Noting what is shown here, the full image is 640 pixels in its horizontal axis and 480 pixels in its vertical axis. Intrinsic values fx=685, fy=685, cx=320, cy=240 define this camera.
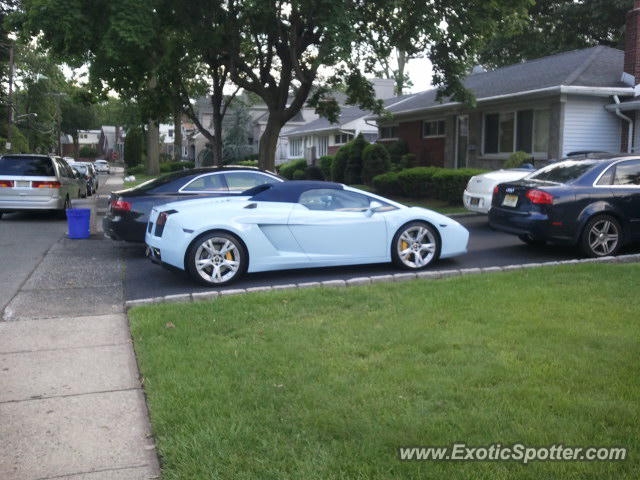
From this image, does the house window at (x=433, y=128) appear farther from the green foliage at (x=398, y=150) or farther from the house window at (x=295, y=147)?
the house window at (x=295, y=147)

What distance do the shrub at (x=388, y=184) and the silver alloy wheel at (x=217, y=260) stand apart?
40.1 feet

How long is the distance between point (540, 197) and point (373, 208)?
8.46ft

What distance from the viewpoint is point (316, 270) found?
959 centimetres

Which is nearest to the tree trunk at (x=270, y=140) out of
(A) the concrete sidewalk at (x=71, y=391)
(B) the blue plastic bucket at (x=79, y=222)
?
(B) the blue plastic bucket at (x=79, y=222)

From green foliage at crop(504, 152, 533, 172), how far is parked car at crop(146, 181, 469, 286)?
10267mm

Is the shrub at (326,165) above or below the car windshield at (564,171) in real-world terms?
above

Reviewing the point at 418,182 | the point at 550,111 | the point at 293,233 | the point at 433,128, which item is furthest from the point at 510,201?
the point at 433,128

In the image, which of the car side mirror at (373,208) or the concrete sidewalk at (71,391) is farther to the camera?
the car side mirror at (373,208)

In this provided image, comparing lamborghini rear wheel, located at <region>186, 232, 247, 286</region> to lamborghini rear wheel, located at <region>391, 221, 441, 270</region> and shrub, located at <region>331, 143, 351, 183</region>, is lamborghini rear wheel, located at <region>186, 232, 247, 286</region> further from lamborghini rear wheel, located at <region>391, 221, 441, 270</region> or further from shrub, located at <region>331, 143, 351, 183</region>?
shrub, located at <region>331, 143, 351, 183</region>

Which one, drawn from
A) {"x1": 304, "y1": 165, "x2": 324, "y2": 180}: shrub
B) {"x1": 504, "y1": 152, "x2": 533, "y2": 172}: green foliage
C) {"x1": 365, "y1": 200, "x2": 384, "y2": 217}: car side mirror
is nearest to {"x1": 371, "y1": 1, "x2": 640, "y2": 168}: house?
{"x1": 504, "y1": 152, "x2": 533, "y2": 172}: green foliage

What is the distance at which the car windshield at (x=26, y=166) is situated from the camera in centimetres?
1691

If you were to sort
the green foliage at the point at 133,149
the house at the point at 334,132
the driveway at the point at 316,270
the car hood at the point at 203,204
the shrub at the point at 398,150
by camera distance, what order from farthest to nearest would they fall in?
1. the green foliage at the point at 133,149
2. the house at the point at 334,132
3. the shrub at the point at 398,150
4. the car hood at the point at 203,204
5. the driveway at the point at 316,270

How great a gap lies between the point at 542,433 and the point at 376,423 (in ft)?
3.03

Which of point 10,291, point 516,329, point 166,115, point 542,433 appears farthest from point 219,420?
point 166,115
